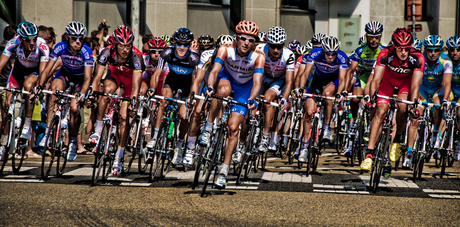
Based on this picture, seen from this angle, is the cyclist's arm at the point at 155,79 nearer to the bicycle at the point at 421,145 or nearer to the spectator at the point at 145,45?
the spectator at the point at 145,45

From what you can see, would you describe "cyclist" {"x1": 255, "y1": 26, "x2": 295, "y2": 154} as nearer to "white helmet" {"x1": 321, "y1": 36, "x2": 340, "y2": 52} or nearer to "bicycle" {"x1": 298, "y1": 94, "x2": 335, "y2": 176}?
"bicycle" {"x1": 298, "y1": 94, "x2": 335, "y2": 176}

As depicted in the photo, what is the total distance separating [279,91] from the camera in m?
10.4

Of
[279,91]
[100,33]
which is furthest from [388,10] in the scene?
[279,91]

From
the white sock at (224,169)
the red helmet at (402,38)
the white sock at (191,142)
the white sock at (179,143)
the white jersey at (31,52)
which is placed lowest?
the white sock at (224,169)

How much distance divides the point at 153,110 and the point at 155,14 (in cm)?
1311

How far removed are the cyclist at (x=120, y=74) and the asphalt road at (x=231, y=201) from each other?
67 centimetres

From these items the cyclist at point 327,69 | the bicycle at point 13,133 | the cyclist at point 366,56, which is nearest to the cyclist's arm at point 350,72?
the cyclist at point 366,56

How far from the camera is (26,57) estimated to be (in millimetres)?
9820

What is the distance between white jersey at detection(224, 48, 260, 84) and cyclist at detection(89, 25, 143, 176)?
1428 mm

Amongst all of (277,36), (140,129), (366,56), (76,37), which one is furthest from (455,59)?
(76,37)

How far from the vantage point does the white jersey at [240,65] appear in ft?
26.7

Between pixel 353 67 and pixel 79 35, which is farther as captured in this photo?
pixel 353 67

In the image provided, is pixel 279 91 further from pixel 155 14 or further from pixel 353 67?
pixel 155 14

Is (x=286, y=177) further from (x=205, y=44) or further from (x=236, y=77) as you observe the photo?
(x=205, y=44)
